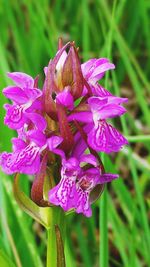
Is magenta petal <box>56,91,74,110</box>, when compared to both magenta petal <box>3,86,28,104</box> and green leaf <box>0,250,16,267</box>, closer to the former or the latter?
magenta petal <box>3,86,28,104</box>

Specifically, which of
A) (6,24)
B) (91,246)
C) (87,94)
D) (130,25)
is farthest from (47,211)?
(130,25)

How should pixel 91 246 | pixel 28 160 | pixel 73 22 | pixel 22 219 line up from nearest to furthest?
1. pixel 28 160
2. pixel 22 219
3. pixel 91 246
4. pixel 73 22

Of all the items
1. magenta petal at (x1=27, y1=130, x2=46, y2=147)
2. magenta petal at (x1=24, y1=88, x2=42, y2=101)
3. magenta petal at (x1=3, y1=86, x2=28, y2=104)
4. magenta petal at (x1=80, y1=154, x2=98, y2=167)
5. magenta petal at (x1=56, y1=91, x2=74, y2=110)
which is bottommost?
magenta petal at (x1=80, y1=154, x2=98, y2=167)

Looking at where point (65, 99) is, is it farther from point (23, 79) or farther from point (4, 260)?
point (4, 260)

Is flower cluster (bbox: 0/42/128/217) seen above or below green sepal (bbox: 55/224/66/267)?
above

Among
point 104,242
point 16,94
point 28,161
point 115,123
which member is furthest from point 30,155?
point 115,123

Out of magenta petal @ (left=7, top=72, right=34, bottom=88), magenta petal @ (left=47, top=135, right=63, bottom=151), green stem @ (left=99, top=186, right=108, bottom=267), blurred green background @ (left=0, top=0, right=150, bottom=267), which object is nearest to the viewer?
magenta petal @ (left=47, top=135, right=63, bottom=151)

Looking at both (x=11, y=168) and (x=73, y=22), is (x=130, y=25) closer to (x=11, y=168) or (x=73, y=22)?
(x=73, y=22)

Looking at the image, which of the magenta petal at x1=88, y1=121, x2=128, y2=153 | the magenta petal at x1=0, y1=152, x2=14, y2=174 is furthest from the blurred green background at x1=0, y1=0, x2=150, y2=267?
the magenta petal at x1=88, y1=121, x2=128, y2=153
